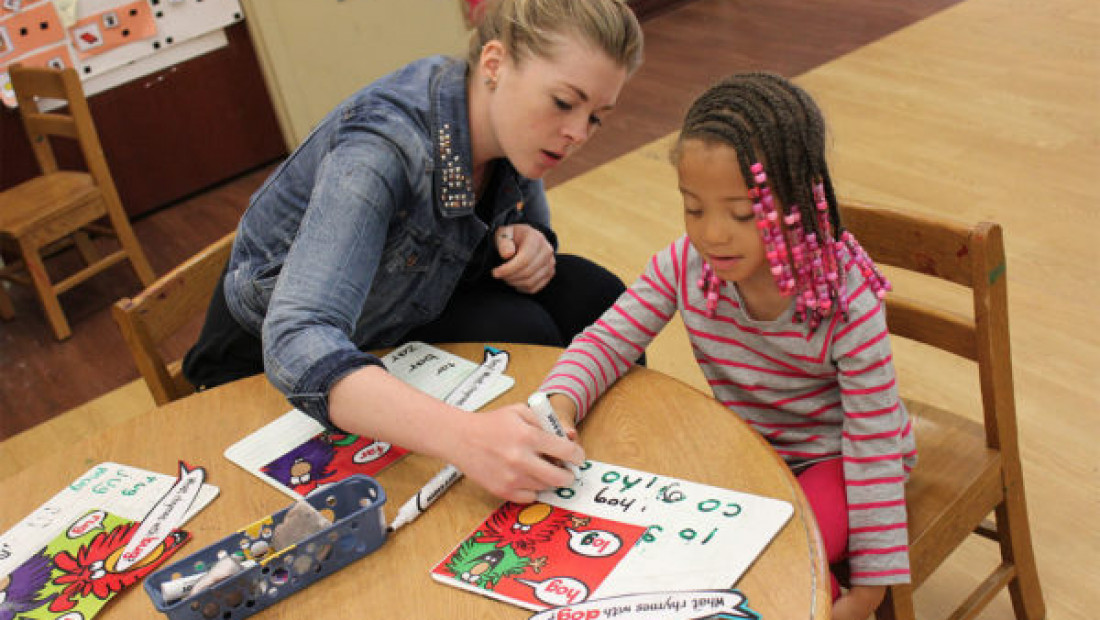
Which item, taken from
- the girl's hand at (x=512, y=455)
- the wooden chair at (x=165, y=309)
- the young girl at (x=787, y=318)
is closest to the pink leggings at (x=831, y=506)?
the young girl at (x=787, y=318)

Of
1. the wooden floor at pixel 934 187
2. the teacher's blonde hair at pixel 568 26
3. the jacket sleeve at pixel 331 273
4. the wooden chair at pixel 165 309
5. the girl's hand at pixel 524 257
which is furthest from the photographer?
the wooden floor at pixel 934 187

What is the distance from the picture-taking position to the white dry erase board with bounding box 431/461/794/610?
89 centimetres

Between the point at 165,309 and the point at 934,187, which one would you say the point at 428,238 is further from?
the point at 934,187

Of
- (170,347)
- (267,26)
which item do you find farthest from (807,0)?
(170,347)

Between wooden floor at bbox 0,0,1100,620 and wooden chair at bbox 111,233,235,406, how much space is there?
1.04 m

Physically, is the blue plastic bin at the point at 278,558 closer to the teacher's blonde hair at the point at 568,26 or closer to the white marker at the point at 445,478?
the white marker at the point at 445,478

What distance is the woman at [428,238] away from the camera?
1.07 meters

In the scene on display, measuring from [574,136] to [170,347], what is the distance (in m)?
2.17

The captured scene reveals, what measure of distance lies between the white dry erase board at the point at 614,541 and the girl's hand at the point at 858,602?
265mm

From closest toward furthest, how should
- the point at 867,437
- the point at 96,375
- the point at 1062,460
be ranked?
1. the point at 867,437
2. the point at 1062,460
3. the point at 96,375

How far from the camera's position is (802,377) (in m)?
1.21

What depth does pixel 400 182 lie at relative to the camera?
1287mm

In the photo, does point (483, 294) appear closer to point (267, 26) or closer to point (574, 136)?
point (574, 136)

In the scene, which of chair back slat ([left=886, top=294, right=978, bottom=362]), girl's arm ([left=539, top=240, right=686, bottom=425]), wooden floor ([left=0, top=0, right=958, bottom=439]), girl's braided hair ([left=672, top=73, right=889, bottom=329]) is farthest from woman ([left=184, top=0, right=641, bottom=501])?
wooden floor ([left=0, top=0, right=958, bottom=439])
